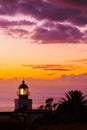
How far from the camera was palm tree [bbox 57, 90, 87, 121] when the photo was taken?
42.6m

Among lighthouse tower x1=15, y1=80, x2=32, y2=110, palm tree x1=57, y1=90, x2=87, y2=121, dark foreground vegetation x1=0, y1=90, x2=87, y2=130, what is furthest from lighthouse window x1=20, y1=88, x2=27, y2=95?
palm tree x1=57, y1=90, x2=87, y2=121

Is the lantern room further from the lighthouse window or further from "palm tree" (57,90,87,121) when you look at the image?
"palm tree" (57,90,87,121)

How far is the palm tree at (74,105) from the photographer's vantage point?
140ft

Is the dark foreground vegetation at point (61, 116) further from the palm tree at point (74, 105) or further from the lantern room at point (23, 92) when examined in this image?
the lantern room at point (23, 92)

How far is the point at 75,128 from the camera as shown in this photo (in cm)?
2730

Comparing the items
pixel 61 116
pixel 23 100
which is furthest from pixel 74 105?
pixel 23 100

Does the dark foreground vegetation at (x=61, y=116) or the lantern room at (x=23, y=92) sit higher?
the lantern room at (x=23, y=92)

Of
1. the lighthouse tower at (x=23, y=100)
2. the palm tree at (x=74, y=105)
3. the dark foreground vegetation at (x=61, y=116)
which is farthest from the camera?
the lighthouse tower at (x=23, y=100)

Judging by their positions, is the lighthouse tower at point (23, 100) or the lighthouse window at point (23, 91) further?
the lighthouse window at point (23, 91)

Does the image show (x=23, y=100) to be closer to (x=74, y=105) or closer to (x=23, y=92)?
(x=23, y=92)

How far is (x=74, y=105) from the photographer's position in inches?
1719

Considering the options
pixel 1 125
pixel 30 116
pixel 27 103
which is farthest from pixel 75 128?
pixel 27 103

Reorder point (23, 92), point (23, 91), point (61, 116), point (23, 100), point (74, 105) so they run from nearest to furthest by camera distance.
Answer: point (61, 116)
point (74, 105)
point (23, 100)
point (23, 92)
point (23, 91)

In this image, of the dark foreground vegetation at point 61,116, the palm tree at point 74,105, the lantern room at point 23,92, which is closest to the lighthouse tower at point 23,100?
the lantern room at point 23,92
